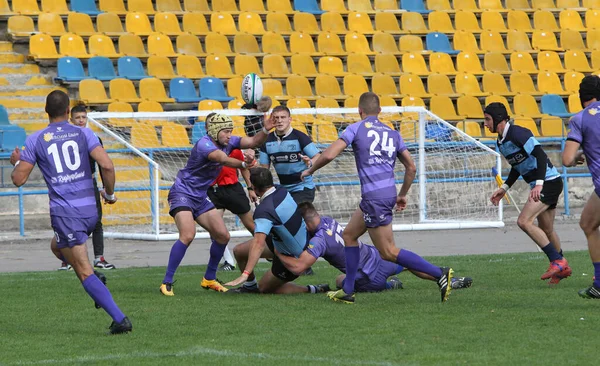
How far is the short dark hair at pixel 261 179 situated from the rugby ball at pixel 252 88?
10.2 feet

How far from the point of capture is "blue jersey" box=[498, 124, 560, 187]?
33.8ft

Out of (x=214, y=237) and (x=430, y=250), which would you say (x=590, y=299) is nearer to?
(x=214, y=237)

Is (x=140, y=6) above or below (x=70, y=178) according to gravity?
above

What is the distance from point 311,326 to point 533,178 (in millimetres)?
3731

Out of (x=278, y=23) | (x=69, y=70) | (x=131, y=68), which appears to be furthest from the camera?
(x=278, y=23)

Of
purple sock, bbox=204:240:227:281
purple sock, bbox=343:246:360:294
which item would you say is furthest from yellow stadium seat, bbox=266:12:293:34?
purple sock, bbox=343:246:360:294

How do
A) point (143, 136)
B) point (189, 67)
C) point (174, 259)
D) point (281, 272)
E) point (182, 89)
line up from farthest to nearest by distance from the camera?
point (189, 67) → point (182, 89) → point (143, 136) → point (174, 259) → point (281, 272)

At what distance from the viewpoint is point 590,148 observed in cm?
828

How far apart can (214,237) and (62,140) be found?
2992 millimetres

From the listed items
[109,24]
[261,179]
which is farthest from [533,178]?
[109,24]

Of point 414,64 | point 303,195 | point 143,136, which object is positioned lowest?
point 303,195

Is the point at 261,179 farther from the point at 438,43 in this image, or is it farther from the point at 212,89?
the point at 438,43

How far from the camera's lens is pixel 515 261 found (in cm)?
1224

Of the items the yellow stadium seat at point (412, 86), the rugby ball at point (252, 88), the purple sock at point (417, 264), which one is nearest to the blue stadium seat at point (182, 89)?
the yellow stadium seat at point (412, 86)
